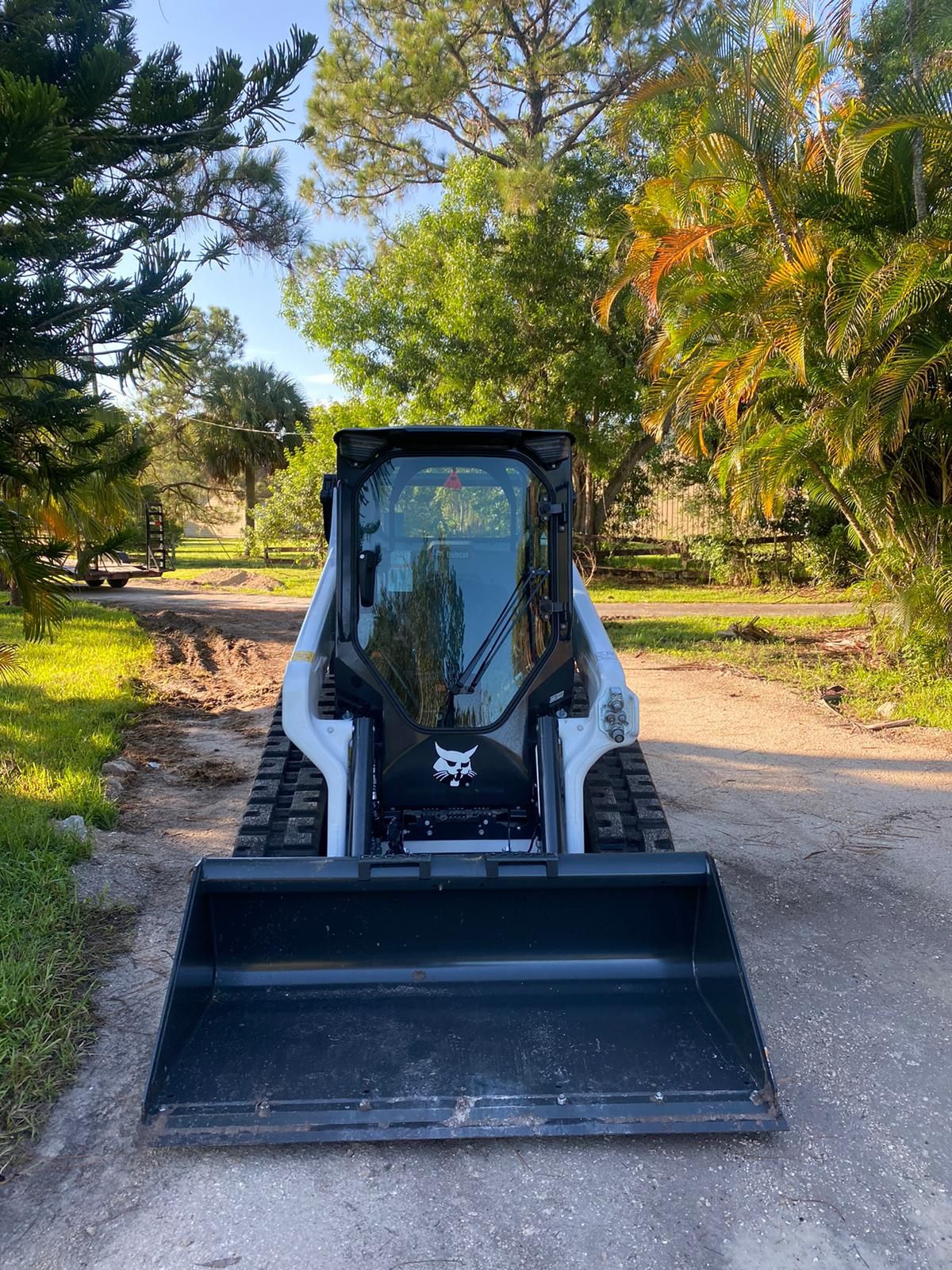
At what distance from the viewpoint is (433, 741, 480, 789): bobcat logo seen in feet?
12.9

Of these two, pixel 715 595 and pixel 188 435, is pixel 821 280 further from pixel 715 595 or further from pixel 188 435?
pixel 188 435

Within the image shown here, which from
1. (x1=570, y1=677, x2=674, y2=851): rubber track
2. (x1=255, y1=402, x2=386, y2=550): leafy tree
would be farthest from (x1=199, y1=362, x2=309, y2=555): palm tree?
(x1=570, y1=677, x2=674, y2=851): rubber track

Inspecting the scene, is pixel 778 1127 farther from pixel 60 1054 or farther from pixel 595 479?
pixel 595 479

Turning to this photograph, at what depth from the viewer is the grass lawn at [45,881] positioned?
321cm

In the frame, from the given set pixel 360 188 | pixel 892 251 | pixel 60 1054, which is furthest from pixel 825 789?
pixel 360 188

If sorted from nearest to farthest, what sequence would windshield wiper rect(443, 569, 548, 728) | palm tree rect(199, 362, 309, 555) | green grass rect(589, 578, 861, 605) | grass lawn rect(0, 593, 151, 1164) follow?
grass lawn rect(0, 593, 151, 1164)
windshield wiper rect(443, 569, 548, 728)
green grass rect(589, 578, 861, 605)
palm tree rect(199, 362, 309, 555)

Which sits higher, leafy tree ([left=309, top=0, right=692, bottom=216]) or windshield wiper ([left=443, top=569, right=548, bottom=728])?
leafy tree ([left=309, top=0, right=692, bottom=216])

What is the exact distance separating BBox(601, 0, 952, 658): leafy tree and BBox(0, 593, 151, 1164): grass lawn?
719cm

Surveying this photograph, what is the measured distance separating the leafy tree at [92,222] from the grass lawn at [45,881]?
1202 millimetres

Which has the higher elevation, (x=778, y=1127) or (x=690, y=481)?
Answer: (x=690, y=481)

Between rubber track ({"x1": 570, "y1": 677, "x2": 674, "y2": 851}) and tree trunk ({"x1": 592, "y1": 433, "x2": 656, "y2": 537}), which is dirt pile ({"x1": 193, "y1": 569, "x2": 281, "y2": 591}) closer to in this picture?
tree trunk ({"x1": 592, "y1": 433, "x2": 656, "y2": 537})

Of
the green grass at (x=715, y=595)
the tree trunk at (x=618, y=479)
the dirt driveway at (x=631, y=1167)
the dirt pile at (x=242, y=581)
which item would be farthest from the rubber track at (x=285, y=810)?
the dirt pile at (x=242, y=581)

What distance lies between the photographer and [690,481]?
70.6 ft

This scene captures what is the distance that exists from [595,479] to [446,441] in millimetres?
17272
